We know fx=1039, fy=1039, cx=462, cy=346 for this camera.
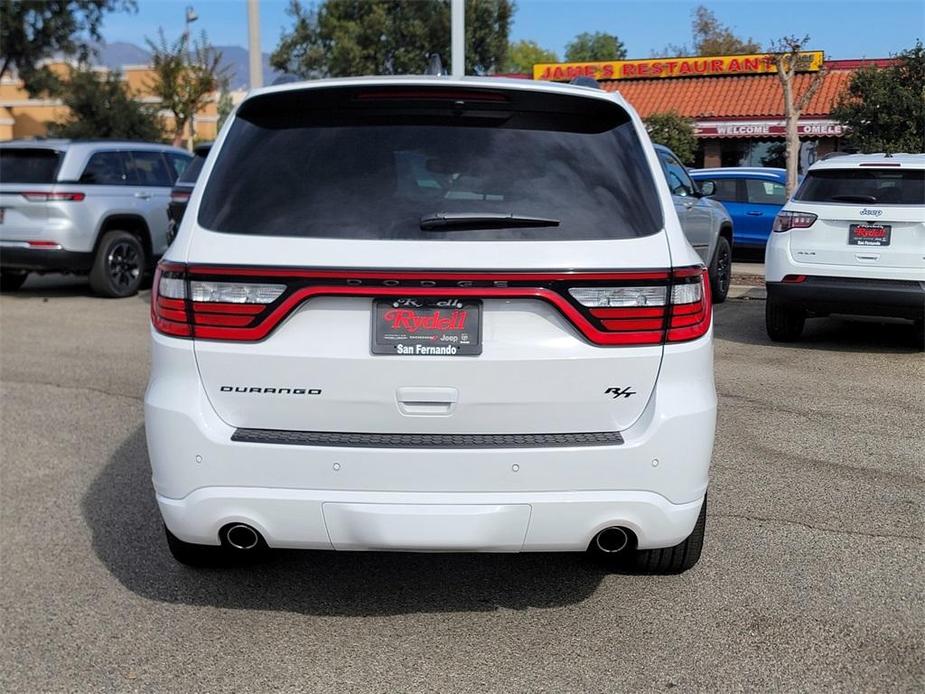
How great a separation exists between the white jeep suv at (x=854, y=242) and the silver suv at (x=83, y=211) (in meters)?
8.23

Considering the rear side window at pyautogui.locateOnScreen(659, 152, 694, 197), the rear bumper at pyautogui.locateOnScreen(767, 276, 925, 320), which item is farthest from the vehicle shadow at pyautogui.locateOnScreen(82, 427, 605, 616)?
the rear side window at pyautogui.locateOnScreen(659, 152, 694, 197)

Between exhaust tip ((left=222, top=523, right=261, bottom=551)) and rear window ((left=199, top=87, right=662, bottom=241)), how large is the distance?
0.98m

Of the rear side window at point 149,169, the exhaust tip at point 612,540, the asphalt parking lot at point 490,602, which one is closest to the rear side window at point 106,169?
the rear side window at point 149,169

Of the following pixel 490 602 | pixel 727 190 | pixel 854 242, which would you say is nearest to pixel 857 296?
pixel 854 242

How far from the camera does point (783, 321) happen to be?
9.41m

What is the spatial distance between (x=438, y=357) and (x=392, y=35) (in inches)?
1826

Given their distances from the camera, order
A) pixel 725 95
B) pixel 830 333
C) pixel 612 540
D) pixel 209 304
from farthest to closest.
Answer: pixel 725 95
pixel 830 333
pixel 612 540
pixel 209 304

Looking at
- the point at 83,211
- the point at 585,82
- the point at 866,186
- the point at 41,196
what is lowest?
the point at 83,211

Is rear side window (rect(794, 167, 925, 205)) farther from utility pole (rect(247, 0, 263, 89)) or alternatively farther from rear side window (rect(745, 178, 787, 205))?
utility pole (rect(247, 0, 263, 89))

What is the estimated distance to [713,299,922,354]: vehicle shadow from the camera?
30.9ft

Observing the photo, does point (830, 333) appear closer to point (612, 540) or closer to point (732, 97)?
point (612, 540)

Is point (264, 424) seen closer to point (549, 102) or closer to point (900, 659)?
point (549, 102)

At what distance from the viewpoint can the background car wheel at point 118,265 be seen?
42.8 feet

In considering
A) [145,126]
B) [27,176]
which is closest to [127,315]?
[27,176]
